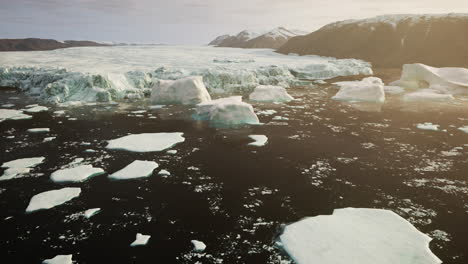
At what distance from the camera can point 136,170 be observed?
6.36m

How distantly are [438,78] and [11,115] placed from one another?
20807 millimetres

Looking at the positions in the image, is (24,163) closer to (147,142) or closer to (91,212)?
(147,142)

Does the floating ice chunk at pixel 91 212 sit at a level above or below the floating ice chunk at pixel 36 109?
below

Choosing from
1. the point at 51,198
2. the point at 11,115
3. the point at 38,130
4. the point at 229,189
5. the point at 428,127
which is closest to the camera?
the point at 51,198

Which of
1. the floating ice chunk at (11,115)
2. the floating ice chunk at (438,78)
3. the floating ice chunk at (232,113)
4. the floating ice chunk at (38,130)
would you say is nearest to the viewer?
the floating ice chunk at (38,130)

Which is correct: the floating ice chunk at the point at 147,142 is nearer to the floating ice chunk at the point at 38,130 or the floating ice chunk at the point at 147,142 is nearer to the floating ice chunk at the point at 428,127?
the floating ice chunk at the point at 38,130

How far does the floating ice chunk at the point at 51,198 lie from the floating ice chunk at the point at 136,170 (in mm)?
783

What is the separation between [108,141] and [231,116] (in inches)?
149

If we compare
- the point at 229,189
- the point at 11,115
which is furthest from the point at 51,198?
the point at 11,115

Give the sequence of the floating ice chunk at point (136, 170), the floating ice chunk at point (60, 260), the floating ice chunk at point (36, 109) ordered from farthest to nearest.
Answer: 1. the floating ice chunk at point (36, 109)
2. the floating ice chunk at point (136, 170)
3. the floating ice chunk at point (60, 260)

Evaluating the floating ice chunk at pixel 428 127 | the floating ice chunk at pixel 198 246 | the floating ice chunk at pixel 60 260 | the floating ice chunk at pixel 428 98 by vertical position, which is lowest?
the floating ice chunk at pixel 198 246

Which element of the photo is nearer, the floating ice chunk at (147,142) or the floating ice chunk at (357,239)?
the floating ice chunk at (357,239)

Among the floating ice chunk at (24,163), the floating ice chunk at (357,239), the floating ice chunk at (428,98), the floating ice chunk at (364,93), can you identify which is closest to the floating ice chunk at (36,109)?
the floating ice chunk at (24,163)

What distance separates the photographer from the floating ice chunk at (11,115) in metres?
10.9
